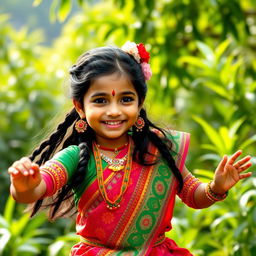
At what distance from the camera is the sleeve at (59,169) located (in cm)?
186

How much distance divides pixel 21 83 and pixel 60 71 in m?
0.45

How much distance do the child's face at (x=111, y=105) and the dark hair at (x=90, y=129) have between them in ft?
0.10

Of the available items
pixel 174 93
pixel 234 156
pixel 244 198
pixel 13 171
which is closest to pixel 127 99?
pixel 234 156

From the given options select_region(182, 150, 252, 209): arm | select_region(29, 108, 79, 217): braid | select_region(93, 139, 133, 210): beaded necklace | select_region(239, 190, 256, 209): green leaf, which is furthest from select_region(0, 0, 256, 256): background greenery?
select_region(182, 150, 252, 209): arm

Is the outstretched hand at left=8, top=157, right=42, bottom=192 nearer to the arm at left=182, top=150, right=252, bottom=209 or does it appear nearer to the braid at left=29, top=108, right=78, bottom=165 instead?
the braid at left=29, top=108, right=78, bottom=165

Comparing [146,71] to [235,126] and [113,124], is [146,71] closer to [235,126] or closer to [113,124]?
[113,124]

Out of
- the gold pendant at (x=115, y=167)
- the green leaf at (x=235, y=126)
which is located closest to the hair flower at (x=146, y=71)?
the gold pendant at (x=115, y=167)

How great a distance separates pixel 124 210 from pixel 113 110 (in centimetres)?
33

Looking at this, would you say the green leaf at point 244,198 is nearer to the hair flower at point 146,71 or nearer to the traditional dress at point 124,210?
the traditional dress at point 124,210

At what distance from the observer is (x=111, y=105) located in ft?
6.49

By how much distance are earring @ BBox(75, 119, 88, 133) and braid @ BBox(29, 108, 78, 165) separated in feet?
0.36

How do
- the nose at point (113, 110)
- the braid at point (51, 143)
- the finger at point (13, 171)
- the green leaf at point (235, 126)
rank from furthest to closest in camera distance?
Answer: the green leaf at point (235, 126), the braid at point (51, 143), the nose at point (113, 110), the finger at point (13, 171)

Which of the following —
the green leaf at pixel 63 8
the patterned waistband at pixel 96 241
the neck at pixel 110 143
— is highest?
the green leaf at pixel 63 8

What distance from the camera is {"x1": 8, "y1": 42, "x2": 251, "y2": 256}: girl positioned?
198 cm
